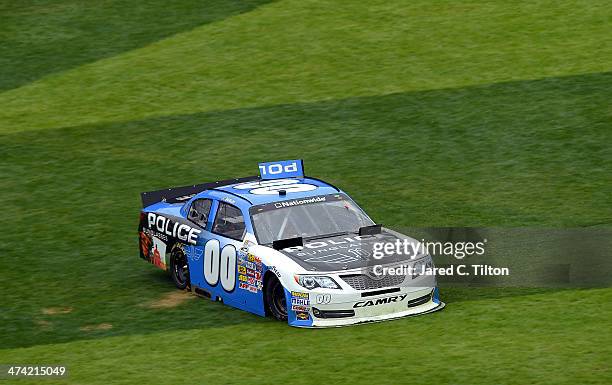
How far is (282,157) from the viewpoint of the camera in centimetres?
2166

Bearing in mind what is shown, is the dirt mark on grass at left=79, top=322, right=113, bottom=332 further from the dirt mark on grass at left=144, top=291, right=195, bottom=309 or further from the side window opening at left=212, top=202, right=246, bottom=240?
the side window opening at left=212, top=202, right=246, bottom=240

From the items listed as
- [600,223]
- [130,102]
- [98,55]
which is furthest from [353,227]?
[98,55]

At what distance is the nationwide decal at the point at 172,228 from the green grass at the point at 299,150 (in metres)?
0.73

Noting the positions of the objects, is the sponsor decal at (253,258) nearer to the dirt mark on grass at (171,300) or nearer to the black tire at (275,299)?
the black tire at (275,299)

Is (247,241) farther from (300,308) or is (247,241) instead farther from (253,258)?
(300,308)

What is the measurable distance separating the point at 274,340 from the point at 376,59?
45.1ft

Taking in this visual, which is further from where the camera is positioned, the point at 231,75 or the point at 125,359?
the point at 231,75

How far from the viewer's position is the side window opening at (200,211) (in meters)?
15.5

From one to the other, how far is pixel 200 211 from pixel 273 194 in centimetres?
115

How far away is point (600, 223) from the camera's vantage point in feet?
57.7

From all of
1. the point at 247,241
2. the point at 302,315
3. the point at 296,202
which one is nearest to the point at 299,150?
the point at 296,202

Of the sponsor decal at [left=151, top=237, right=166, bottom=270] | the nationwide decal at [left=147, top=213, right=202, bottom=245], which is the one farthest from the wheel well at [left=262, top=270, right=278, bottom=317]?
the sponsor decal at [left=151, top=237, right=166, bottom=270]

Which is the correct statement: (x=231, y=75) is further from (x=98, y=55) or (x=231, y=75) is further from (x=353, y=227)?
(x=353, y=227)

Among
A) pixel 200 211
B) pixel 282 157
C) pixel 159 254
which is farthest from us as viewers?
pixel 282 157
